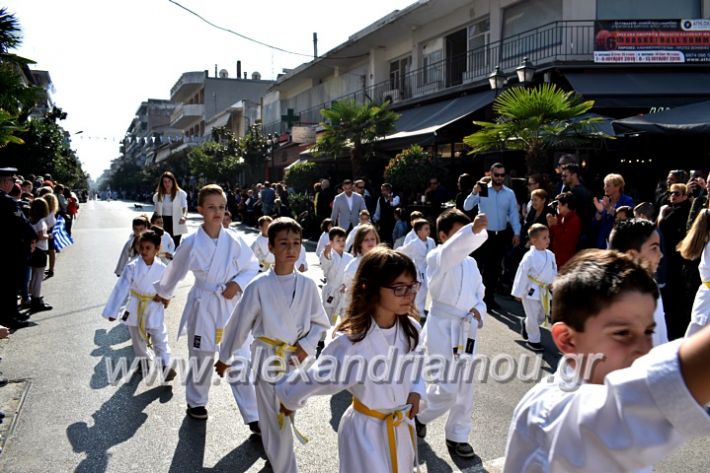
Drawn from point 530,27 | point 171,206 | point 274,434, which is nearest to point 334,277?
point 171,206

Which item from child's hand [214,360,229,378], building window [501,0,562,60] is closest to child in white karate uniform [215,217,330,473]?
child's hand [214,360,229,378]

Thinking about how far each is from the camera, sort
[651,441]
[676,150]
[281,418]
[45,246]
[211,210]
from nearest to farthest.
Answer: [651,441] → [281,418] → [211,210] → [45,246] → [676,150]

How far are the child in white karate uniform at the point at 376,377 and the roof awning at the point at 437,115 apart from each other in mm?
14326

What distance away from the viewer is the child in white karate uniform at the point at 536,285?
7.61 m

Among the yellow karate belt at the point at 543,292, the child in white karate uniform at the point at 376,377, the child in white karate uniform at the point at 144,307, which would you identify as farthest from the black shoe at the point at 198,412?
the yellow karate belt at the point at 543,292

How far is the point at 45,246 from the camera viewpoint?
33.3 feet

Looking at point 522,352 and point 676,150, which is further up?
point 676,150

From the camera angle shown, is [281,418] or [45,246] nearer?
[281,418]

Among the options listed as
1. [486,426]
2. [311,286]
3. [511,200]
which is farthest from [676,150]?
[311,286]

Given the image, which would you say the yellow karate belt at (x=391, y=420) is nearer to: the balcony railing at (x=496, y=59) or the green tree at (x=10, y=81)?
the green tree at (x=10, y=81)

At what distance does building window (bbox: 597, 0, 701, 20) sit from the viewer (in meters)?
17.2

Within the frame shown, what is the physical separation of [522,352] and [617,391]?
21.2 feet

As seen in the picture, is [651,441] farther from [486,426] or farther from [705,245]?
[705,245]

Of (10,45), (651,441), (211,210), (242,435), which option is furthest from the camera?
(10,45)
